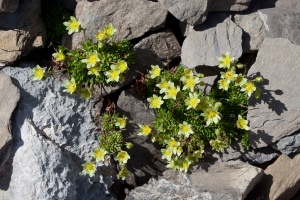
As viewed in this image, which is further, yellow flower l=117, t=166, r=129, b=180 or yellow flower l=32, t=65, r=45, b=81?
yellow flower l=117, t=166, r=129, b=180

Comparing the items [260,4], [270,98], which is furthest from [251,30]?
[270,98]

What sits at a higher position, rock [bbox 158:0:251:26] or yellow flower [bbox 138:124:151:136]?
rock [bbox 158:0:251:26]

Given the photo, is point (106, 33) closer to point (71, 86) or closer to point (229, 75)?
point (71, 86)

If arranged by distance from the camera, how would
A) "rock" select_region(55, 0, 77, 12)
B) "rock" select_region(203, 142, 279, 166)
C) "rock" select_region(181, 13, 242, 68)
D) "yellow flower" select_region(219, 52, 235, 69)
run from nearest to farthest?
"yellow flower" select_region(219, 52, 235, 69) < "rock" select_region(181, 13, 242, 68) < "rock" select_region(203, 142, 279, 166) < "rock" select_region(55, 0, 77, 12)

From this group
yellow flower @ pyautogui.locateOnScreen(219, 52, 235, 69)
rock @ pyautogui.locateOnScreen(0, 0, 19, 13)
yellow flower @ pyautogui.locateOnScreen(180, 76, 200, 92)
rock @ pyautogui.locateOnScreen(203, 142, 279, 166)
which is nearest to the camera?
rock @ pyautogui.locateOnScreen(0, 0, 19, 13)

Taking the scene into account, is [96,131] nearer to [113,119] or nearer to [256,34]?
[113,119]

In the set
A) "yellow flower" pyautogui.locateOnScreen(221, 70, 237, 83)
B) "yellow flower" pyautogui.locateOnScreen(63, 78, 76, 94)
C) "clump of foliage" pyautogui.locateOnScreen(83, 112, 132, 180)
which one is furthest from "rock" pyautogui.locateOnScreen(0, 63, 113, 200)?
"yellow flower" pyautogui.locateOnScreen(221, 70, 237, 83)

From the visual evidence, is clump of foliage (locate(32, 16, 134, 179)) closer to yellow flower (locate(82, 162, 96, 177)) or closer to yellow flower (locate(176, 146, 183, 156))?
yellow flower (locate(82, 162, 96, 177))

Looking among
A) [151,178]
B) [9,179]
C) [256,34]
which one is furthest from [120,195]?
[256,34]
